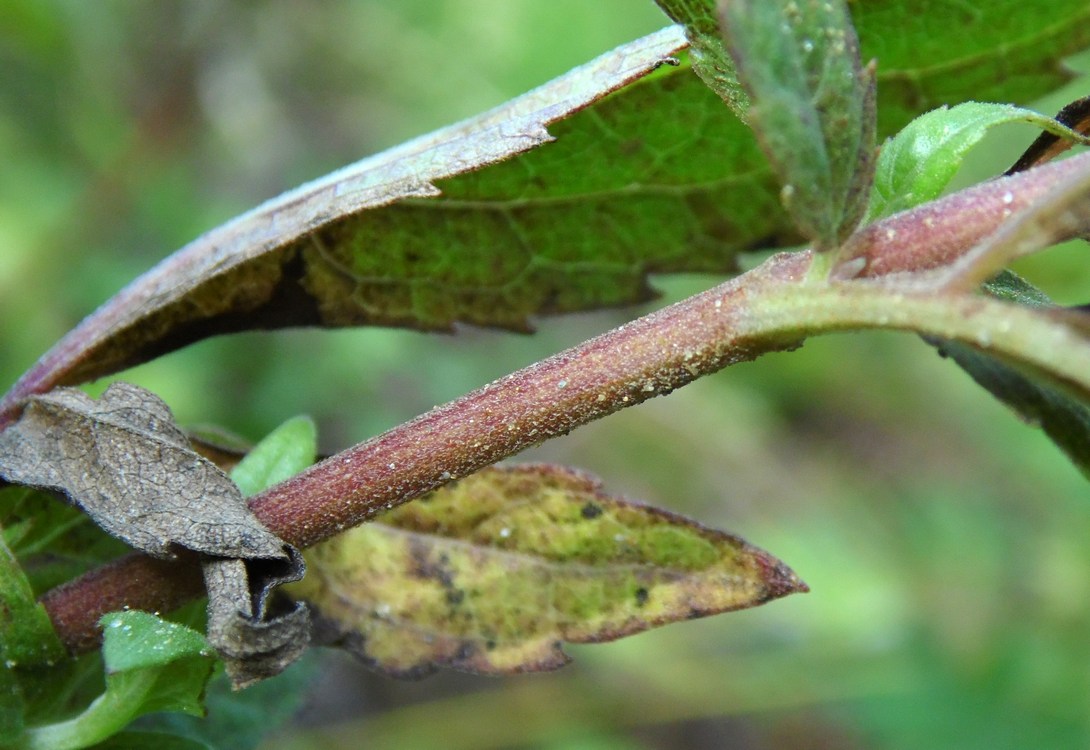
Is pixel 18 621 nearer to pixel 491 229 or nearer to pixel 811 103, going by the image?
pixel 491 229

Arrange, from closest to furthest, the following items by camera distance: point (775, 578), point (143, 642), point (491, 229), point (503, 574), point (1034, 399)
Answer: point (143, 642)
point (1034, 399)
point (775, 578)
point (503, 574)
point (491, 229)

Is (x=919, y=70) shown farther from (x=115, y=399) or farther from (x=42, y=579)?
(x=42, y=579)

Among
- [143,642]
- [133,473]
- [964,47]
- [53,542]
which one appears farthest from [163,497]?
[964,47]

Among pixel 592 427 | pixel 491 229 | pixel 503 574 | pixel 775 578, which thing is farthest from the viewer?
pixel 592 427

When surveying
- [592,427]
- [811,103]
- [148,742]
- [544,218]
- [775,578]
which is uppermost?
[592,427]

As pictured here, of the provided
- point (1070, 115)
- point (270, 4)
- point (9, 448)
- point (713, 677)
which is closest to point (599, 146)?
point (1070, 115)

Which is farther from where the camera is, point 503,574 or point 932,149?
point 503,574

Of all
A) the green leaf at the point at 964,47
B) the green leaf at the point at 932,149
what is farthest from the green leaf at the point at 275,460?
the green leaf at the point at 964,47
